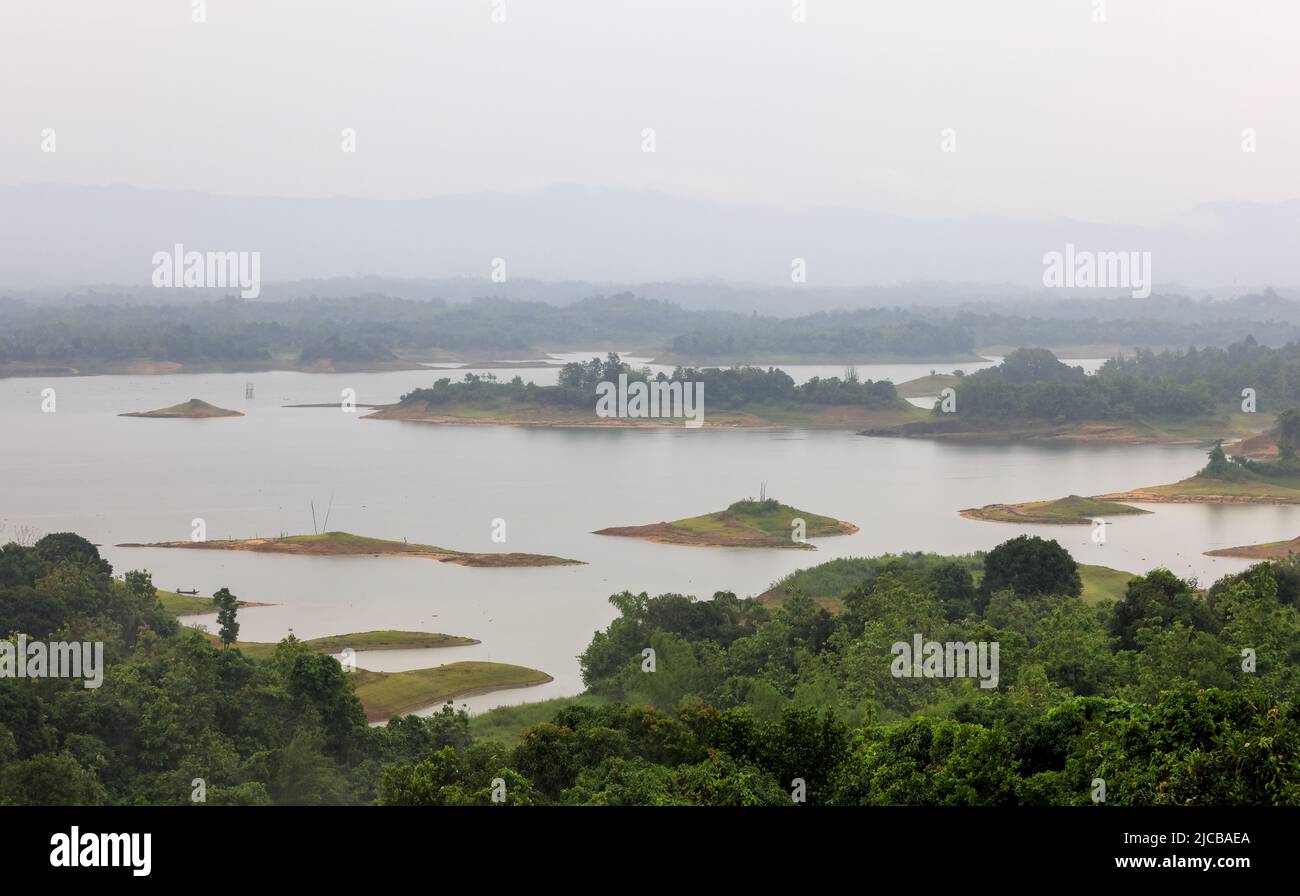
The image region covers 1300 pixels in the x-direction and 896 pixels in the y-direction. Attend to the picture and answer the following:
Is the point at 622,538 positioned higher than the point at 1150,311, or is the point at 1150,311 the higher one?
the point at 1150,311

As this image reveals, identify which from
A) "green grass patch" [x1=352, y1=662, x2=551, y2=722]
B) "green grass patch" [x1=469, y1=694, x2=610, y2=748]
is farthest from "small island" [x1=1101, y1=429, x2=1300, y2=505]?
"green grass patch" [x1=469, y1=694, x2=610, y2=748]

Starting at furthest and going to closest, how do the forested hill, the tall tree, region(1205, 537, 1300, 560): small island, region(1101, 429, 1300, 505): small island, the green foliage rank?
1. the forested hill
2. region(1101, 429, 1300, 505): small island
3. region(1205, 537, 1300, 560): small island
4. the green foliage
5. the tall tree

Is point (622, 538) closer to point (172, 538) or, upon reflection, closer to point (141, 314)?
point (172, 538)

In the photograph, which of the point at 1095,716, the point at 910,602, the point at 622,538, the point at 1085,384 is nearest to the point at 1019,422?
the point at 1085,384

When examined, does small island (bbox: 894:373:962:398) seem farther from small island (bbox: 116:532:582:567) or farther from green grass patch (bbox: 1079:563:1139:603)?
small island (bbox: 116:532:582:567)

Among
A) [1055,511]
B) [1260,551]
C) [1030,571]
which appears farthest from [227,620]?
[1055,511]

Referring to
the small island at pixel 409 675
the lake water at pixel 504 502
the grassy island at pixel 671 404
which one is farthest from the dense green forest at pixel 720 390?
the small island at pixel 409 675
